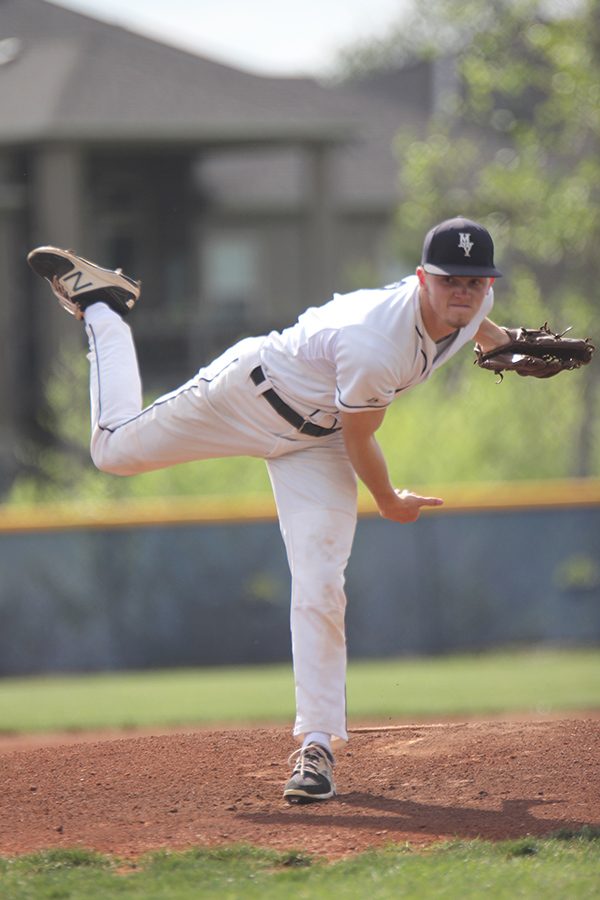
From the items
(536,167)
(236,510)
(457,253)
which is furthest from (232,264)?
(457,253)

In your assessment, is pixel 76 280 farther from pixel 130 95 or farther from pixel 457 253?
pixel 130 95

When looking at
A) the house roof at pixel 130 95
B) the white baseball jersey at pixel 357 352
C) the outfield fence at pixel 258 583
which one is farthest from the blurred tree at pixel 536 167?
the white baseball jersey at pixel 357 352

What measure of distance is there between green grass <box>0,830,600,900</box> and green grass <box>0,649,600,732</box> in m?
4.35

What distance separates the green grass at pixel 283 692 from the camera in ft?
29.1

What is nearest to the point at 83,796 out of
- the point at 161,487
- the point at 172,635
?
the point at 172,635

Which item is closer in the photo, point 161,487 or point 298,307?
point 161,487

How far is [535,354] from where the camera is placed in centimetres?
514

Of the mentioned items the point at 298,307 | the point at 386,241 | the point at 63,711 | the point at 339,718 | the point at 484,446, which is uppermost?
the point at 386,241

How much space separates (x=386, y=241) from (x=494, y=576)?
14.2 meters

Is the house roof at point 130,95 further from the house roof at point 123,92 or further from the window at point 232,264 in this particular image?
the window at point 232,264

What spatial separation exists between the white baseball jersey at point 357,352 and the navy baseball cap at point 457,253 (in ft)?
0.50

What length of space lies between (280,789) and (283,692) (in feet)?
17.9

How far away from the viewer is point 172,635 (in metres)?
11.6

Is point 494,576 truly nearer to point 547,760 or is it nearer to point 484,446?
point 484,446
